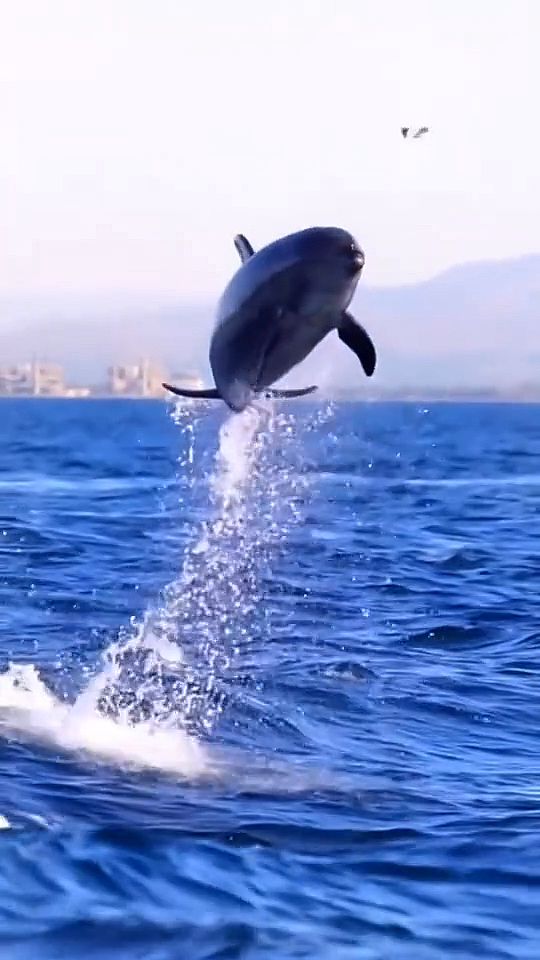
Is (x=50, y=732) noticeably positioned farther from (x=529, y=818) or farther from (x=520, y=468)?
(x=520, y=468)

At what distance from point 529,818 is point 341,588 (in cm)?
1319

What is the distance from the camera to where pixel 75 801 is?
13.0 m

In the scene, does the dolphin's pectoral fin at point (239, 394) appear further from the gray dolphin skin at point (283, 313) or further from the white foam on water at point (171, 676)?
the white foam on water at point (171, 676)

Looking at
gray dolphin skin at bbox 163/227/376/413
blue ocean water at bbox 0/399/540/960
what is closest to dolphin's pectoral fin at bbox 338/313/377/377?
gray dolphin skin at bbox 163/227/376/413

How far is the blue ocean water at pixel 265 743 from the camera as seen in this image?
10773mm

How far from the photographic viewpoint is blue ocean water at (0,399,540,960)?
35.3 ft

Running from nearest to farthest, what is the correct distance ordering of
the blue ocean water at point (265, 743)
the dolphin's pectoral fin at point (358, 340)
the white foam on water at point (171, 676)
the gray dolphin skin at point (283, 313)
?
the gray dolphin skin at point (283, 313) → the dolphin's pectoral fin at point (358, 340) → the blue ocean water at point (265, 743) → the white foam on water at point (171, 676)

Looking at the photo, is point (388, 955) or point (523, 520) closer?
point (388, 955)

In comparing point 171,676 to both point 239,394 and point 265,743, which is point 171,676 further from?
point 239,394

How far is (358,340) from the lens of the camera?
1020 centimetres

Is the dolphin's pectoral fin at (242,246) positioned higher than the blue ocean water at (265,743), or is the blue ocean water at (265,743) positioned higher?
the dolphin's pectoral fin at (242,246)

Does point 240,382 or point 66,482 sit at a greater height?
point 240,382

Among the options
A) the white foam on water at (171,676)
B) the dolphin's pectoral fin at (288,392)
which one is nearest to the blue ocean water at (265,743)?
the white foam on water at (171,676)

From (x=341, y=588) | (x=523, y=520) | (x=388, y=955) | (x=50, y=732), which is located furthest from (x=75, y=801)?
(x=523, y=520)
